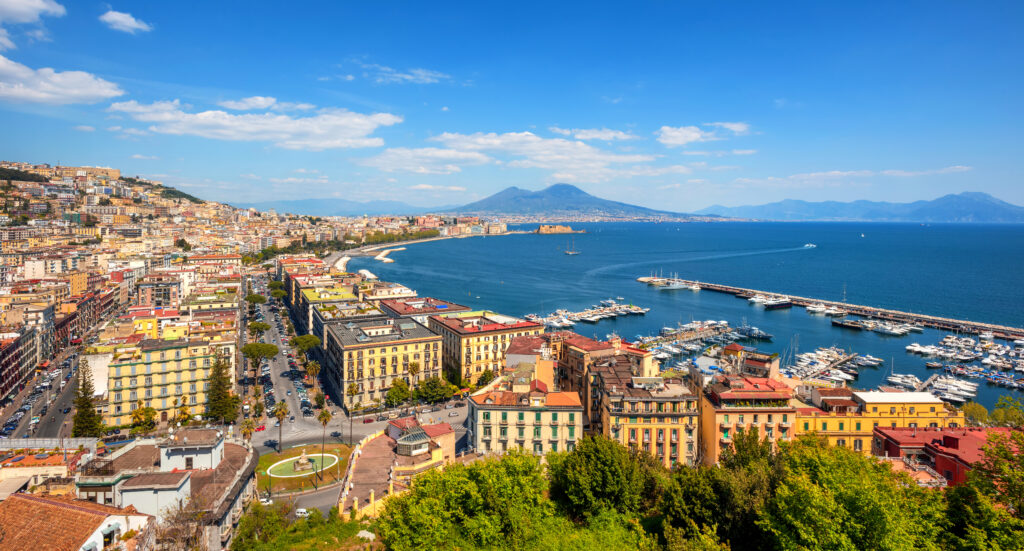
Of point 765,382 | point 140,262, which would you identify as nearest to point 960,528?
point 765,382

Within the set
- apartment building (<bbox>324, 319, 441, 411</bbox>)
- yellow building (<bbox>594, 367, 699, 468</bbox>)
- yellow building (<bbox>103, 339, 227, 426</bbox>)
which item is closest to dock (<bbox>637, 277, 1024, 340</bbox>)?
yellow building (<bbox>594, 367, 699, 468</bbox>)

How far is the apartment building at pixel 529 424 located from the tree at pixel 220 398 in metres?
16.0

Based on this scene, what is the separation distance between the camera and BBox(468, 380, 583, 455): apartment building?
82.1 feet

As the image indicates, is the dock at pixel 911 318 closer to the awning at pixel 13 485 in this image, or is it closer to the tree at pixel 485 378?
the tree at pixel 485 378

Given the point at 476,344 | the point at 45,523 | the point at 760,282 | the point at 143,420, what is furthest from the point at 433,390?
the point at 760,282

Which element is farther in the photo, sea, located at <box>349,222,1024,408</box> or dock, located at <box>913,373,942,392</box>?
sea, located at <box>349,222,1024,408</box>

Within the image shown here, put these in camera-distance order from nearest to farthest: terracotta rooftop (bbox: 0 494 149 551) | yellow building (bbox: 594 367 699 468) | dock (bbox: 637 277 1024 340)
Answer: terracotta rooftop (bbox: 0 494 149 551)
yellow building (bbox: 594 367 699 468)
dock (bbox: 637 277 1024 340)

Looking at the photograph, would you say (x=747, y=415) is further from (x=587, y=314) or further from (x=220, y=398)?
(x=587, y=314)

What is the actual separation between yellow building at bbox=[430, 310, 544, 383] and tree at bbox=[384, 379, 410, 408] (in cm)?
502

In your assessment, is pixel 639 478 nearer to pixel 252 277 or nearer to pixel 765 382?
pixel 765 382

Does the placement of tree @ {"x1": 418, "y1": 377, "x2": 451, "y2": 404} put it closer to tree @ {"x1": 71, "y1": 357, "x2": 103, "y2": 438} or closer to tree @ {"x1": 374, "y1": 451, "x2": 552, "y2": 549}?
tree @ {"x1": 71, "y1": 357, "x2": 103, "y2": 438}

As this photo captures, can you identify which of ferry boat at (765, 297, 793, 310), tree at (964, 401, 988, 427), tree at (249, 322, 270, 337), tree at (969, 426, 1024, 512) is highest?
tree at (969, 426, 1024, 512)

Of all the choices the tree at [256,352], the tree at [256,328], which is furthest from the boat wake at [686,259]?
the tree at [256,352]

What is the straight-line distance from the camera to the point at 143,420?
102 feet
